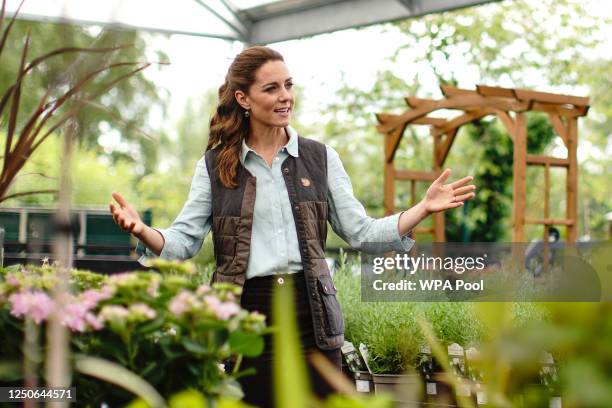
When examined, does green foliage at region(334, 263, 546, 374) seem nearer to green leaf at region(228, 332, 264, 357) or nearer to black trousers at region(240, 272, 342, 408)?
black trousers at region(240, 272, 342, 408)

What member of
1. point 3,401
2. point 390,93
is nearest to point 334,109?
point 390,93

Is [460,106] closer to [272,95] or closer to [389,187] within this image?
[389,187]

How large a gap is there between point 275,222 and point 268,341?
1.04ft

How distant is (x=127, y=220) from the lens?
6.38 ft

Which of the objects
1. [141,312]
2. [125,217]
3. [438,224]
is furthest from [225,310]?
[438,224]

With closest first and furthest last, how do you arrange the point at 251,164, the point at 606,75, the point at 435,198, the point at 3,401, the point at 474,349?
the point at 3,401
the point at 435,198
the point at 251,164
the point at 474,349
the point at 606,75

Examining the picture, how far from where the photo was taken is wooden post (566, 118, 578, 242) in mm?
6852

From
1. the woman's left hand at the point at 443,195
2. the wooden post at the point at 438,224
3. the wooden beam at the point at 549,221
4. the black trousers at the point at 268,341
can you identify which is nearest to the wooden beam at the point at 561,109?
the wooden beam at the point at 549,221

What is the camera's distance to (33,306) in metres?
1.23

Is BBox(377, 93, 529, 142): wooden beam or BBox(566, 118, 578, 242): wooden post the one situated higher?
BBox(377, 93, 529, 142): wooden beam

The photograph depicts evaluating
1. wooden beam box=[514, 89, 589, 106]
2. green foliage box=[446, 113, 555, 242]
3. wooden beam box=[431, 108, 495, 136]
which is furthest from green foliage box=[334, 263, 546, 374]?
green foliage box=[446, 113, 555, 242]

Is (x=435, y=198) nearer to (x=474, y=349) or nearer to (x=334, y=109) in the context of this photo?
(x=474, y=349)

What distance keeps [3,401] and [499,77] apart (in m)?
12.7

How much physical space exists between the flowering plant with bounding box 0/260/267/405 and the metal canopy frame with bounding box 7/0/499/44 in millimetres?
5615
